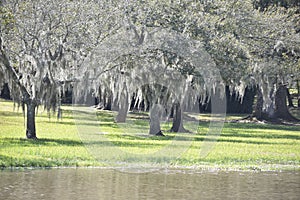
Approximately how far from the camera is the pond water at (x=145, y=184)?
12930mm

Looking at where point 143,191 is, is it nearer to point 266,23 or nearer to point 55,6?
point 55,6

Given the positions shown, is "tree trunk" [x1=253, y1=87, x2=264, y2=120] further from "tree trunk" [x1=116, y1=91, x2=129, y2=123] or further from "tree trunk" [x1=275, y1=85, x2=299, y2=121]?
"tree trunk" [x1=116, y1=91, x2=129, y2=123]

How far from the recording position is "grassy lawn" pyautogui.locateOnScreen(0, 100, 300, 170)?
18703 millimetres

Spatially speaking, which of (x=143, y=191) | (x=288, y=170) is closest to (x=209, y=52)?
(x=288, y=170)

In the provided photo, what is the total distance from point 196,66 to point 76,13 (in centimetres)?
580

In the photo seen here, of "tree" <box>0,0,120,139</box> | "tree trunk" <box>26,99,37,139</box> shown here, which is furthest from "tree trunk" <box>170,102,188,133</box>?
"tree trunk" <box>26,99,37,139</box>

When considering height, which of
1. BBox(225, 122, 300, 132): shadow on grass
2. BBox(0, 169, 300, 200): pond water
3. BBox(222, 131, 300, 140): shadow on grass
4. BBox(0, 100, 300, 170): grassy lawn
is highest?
BBox(225, 122, 300, 132): shadow on grass

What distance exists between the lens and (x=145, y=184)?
14562mm

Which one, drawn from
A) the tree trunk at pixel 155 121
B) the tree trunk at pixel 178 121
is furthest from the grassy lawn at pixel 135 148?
the tree trunk at pixel 178 121

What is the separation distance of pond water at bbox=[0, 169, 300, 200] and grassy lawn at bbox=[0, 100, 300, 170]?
5.18ft

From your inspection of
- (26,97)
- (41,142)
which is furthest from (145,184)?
(26,97)

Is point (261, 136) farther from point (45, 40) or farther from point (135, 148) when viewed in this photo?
point (45, 40)

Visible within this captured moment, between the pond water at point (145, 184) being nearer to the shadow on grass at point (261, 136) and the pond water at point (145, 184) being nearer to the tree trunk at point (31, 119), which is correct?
the tree trunk at point (31, 119)

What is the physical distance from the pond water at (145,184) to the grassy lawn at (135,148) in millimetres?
1580
